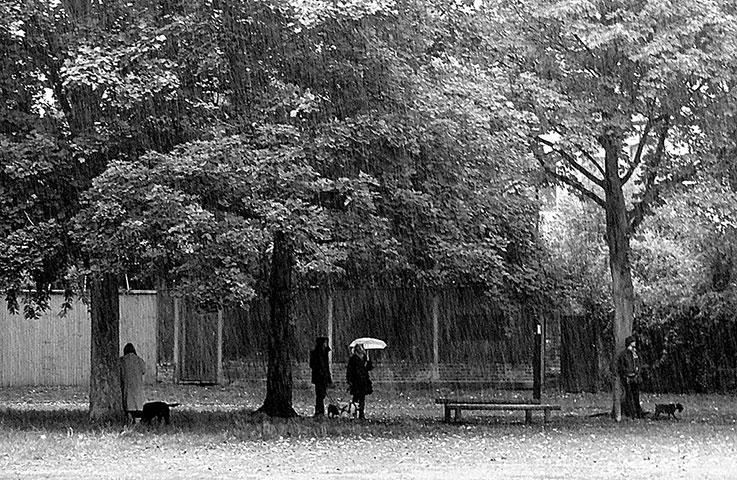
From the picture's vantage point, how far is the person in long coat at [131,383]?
2119 centimetres

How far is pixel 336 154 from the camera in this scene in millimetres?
18594

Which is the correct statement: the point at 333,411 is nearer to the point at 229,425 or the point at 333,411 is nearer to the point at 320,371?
the point at 320,371

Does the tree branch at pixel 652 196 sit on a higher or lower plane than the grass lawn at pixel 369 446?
higher

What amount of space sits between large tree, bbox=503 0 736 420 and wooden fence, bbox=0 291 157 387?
1527cm

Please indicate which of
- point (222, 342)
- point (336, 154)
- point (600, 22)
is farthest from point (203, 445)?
point (222, 342)

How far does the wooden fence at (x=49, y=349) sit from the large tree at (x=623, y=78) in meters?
15.3

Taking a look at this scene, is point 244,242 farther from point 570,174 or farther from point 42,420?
point 570,174

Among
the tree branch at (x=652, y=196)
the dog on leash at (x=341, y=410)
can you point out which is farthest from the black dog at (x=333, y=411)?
the tree branch at (x=652, y=196)

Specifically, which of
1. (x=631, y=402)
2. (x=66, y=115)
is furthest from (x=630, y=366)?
(x=66, y=115)

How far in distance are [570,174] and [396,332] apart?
420 inches

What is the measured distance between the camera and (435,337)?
3441 centimetres

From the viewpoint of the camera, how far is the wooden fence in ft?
107

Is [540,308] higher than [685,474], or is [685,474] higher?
[540,308]

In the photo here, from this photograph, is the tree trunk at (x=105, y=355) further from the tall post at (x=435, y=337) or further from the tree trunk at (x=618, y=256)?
the tall post at (x=435, y=337)
